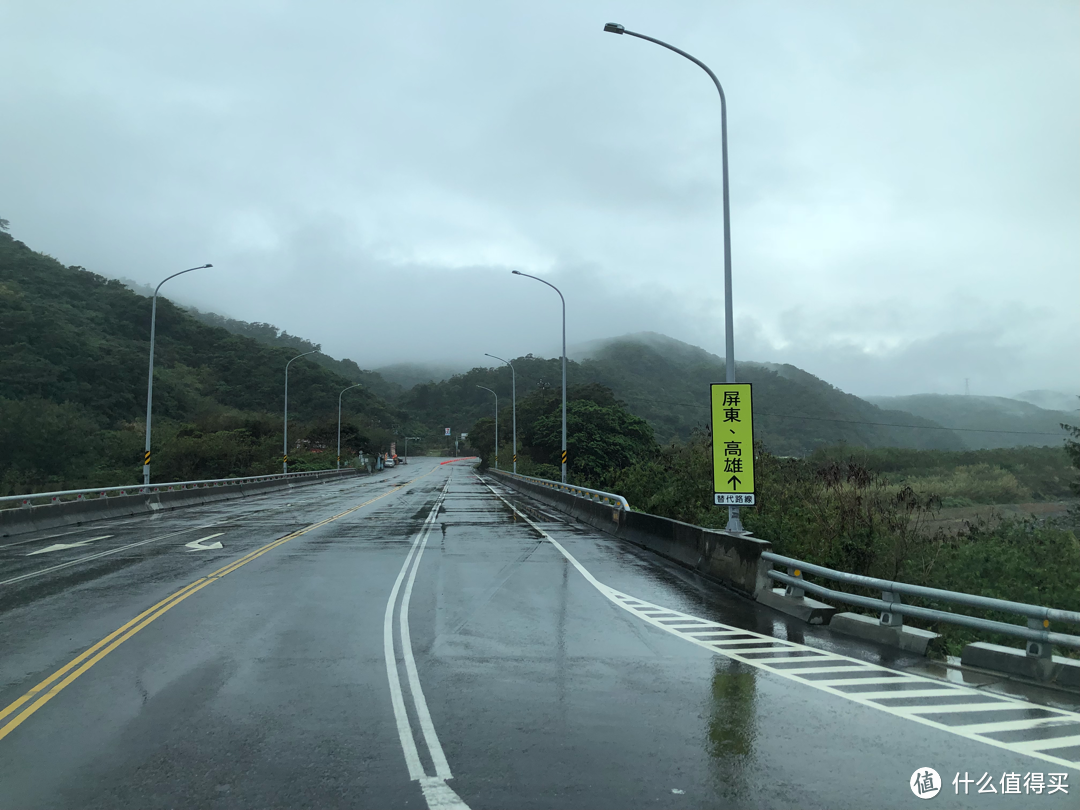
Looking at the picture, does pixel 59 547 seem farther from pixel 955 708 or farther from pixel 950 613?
pixel 955 708

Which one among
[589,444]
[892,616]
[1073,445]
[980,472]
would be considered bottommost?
[980,472]

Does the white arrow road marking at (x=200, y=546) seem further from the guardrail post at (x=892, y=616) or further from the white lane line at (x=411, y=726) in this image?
the guardrail post at (x=892, y=616)

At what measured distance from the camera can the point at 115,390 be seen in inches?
3059

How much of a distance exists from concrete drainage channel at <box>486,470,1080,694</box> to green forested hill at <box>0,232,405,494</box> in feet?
178

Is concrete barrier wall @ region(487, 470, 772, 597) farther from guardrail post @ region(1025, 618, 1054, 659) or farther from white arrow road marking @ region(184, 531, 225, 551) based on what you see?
white arrow road marking @ region(184, 531, 225, 551)

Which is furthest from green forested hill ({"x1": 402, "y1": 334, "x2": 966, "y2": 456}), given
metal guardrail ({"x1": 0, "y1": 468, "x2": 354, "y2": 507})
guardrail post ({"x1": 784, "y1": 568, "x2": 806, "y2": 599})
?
guardrail post ({"x1": 784, "y1": 568, "x2": 806, "y2": 599})

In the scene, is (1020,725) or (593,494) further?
(593,494)

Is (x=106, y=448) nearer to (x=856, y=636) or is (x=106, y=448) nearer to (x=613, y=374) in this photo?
(x=856, y=636)

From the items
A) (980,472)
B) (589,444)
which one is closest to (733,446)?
(589,444)

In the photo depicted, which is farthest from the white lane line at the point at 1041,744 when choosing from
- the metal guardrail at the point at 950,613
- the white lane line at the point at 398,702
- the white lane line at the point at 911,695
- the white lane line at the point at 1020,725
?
the white lane line at the point at 398,702

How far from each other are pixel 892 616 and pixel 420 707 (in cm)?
580

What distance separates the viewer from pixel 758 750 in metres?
5.67

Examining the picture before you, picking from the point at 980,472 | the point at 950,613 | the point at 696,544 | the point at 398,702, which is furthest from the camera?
the point at 980,472

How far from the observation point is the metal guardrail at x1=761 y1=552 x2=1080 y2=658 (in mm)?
7188
